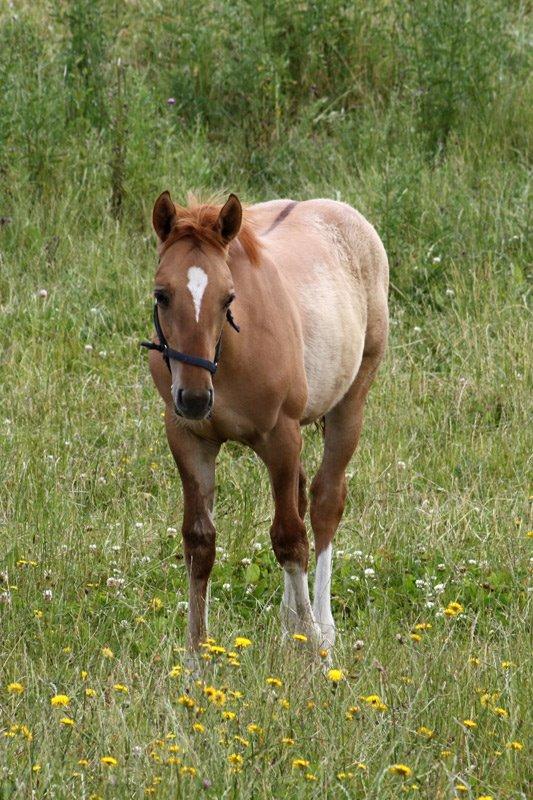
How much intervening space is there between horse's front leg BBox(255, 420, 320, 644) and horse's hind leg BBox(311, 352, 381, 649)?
0.56ft

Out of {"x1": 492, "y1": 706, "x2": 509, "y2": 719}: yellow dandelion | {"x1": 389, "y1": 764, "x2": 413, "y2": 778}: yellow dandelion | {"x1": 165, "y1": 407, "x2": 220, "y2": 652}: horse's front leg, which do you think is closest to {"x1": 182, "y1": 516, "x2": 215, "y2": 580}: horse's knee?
{"x1": 165, "y1": 407, "x2": 220, "y2": 652}: horse's front leg

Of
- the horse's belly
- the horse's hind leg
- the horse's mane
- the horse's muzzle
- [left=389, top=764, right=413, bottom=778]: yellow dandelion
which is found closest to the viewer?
[left=389, top=764, right=413, bottom=778]: yellow dandelion

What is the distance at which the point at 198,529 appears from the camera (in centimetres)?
471

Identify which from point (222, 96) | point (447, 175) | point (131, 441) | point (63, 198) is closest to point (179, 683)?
point (131, 441)

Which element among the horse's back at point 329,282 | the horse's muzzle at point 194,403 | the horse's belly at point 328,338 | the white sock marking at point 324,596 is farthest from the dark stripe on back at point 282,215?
the horse's muzzle at point 194,403

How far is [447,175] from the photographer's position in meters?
8.58

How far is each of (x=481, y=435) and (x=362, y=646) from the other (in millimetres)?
2177

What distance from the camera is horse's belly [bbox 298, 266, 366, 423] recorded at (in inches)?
196

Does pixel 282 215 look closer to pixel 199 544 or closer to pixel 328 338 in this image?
pixel 328 338

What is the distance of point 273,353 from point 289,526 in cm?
67

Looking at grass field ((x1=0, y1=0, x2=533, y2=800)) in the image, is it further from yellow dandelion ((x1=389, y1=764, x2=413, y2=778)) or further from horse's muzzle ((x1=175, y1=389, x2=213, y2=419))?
horse's muzzle ((x1=175, y1=389, x2=213, y2=419))

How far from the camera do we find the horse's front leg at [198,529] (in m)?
4.67

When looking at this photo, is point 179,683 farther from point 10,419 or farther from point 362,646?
point 10,419

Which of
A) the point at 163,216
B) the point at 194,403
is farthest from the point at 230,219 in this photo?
the point at 194,403
